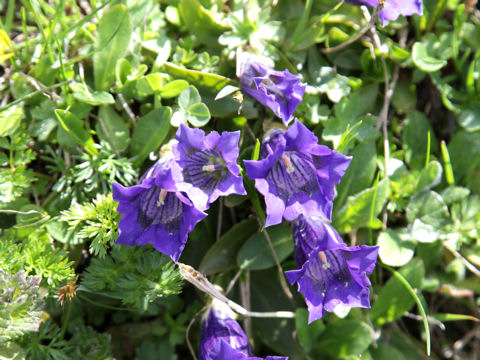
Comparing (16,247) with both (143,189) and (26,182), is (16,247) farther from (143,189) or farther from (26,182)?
(143,189)

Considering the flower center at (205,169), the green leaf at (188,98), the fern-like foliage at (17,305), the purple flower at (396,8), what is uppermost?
the purple flower at (396,8)

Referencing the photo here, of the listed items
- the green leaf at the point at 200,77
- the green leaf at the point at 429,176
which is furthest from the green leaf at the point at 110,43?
the green leaf at the point at 429,176

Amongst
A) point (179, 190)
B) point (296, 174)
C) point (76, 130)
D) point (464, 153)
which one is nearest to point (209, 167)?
point (179, 190)

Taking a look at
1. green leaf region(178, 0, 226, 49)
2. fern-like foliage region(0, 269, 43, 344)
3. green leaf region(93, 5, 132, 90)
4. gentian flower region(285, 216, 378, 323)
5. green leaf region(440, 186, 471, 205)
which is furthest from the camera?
green leaf region(440, 186, 471, 205)

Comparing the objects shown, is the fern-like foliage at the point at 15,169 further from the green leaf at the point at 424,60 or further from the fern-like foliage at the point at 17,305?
the green leaf at the point at 424,60

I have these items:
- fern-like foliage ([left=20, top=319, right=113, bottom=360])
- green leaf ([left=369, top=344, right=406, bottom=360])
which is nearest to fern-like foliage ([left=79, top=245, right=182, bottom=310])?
fern-like foliage ([left=20, top=319, right=113, bottom=360])

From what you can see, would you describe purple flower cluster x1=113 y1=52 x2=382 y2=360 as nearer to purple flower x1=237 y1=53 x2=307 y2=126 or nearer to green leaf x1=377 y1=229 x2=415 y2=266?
purple flower x1=237 y1=53 x2=307 y2=126

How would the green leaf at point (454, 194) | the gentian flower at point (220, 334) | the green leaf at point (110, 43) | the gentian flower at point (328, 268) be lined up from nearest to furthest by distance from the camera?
the gentian flower at point (328, 268) < the gentian flower at point (220, 334) < the green leaf at point (110, 43) < the green leaf at point (454, 194)
